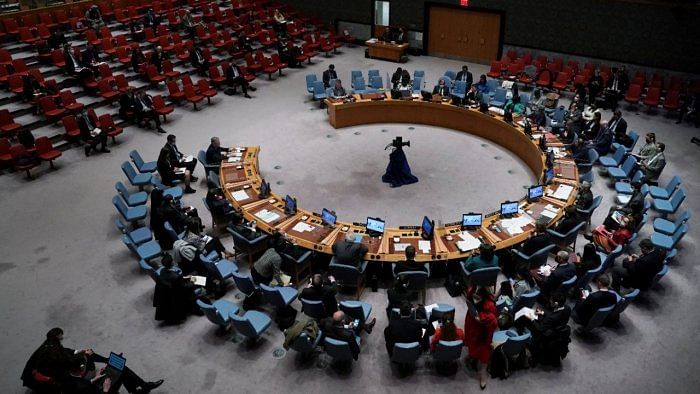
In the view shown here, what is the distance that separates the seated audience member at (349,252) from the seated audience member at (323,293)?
0.93 m

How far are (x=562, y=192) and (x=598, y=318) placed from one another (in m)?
3.76

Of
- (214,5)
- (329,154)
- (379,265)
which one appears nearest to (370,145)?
(329,154)

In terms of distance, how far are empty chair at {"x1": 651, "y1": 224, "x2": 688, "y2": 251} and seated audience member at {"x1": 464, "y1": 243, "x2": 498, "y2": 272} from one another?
350 centimetres

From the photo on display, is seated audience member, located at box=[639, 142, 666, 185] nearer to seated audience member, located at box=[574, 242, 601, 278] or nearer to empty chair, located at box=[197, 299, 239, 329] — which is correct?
seated audience member, located at box=[574, 242, 601, 278]

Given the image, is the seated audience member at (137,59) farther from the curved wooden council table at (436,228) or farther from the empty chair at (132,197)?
the empty chair at (132,197)

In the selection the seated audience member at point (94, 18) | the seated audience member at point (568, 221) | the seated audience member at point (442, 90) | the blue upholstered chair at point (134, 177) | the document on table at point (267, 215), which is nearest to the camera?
the seated audience member at point (568, 221)

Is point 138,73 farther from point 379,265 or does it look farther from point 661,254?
point 661,254

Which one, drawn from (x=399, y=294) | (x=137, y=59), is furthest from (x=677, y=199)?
(x=137, y=59)

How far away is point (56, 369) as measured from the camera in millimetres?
7238

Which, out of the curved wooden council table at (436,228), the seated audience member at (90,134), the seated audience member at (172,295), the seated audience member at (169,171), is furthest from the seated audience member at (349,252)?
the seated audience member at (90,134)

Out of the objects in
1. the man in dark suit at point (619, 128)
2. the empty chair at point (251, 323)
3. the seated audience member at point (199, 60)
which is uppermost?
the seated audience member at point (199, 60)

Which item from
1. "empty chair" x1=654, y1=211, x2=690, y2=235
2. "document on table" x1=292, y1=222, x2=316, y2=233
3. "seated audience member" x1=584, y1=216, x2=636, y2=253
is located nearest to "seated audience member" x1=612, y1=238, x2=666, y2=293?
"seated audience member" x1=584, y1=216, x2=636, y2=253

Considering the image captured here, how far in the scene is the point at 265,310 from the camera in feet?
30.6

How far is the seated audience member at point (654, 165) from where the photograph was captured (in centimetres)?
1248
